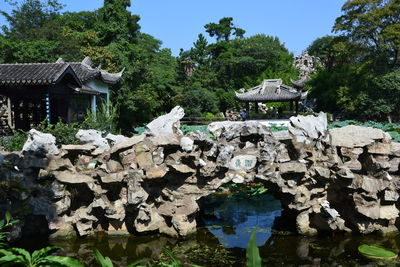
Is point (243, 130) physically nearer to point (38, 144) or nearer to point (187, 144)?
point (187, 144)

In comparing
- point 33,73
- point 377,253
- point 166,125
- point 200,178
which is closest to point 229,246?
point 200,178

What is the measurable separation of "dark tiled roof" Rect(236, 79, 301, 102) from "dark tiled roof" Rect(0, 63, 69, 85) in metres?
16.7

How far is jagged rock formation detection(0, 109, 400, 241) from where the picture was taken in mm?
6617

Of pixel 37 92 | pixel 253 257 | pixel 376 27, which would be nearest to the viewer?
pixel 253 257

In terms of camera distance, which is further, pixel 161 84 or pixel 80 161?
pixel 161 84

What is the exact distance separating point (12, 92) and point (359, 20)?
77.5ft

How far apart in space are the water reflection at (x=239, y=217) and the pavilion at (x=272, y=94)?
64.3 ft

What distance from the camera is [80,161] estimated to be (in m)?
7.46

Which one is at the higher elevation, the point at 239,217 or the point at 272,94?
the point at 272,94

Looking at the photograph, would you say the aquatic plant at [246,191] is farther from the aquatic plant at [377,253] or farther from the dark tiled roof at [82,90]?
the dark tiled roof at [82,90]

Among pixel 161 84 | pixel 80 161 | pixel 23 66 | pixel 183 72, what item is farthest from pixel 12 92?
pixel 183 72

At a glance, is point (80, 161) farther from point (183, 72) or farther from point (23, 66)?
point (183, 72)

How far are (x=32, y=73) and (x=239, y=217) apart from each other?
10.1m

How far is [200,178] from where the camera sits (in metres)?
6.97
